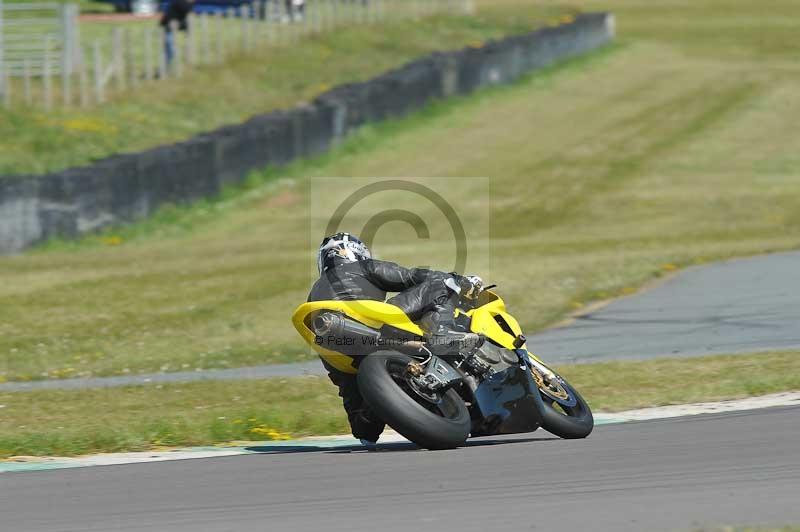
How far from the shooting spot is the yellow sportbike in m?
7.79

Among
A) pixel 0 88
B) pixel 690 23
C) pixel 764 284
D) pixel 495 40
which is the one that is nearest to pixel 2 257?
pixel 0 88

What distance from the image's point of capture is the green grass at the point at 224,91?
79.6 feet

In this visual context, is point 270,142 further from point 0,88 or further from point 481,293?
point 481,293

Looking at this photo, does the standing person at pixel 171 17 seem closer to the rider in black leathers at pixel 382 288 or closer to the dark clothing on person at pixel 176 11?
the dark clothing on person at pixel 176 11

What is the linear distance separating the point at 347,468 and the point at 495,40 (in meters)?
30.2

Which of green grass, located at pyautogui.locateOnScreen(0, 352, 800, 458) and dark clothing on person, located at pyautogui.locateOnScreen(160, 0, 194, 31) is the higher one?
dark clothing on person, located at pyautogui.locateOnScreen(160, 0, 194, 31)

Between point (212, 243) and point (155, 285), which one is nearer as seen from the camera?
point (155, 285)

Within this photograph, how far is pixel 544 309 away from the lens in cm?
1575

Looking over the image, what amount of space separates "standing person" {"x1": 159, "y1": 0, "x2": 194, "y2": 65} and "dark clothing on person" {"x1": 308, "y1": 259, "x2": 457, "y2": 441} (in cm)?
2185

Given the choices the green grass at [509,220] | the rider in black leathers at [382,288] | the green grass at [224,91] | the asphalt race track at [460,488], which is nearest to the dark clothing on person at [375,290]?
the rider in black leathers at [382,288]

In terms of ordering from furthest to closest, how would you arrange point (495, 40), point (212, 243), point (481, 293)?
point (495, 40) → point (212, 243) → point (481, 293)

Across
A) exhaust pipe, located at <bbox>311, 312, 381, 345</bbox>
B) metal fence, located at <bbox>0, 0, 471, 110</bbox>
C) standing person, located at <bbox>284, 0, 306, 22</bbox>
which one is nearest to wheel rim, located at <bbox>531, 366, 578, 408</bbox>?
exhaust pipe, located at <bbox>311, 312, 381, 345</bbox>

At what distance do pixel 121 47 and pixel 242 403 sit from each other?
19.2m

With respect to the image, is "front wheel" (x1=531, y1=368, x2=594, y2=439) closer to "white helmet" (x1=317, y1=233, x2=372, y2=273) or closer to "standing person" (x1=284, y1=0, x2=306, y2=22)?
"white helmet" (x1=317, y1=233, x2=372, y2=273)
